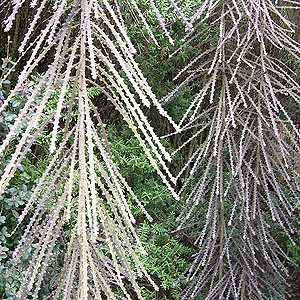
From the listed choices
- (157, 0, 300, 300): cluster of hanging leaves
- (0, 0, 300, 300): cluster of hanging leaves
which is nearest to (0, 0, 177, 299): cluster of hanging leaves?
(0, 0, 300, 300): cluster of hanging leaves

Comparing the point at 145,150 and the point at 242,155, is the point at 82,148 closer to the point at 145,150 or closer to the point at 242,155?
the point at 145,150

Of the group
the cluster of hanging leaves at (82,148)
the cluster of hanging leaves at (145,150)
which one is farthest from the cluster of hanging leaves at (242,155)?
the cluster of hanging leaves at (82,148)

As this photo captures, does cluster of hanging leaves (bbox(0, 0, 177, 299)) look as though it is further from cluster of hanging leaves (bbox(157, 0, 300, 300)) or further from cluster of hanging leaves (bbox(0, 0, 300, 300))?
cluster of hanging leaves (bbox(157, 0, 300, 300))

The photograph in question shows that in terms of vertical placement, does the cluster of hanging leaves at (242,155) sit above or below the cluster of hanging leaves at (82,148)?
below

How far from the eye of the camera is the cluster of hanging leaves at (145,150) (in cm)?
64

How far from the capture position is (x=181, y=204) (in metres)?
3.01

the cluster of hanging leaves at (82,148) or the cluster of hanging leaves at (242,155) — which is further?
the cluster of hanging leaves at (242,155)

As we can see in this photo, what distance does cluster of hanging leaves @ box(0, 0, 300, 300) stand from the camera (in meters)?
0.64

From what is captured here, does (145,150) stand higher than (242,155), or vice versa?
(145,150)

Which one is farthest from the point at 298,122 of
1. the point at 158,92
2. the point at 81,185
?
the point at 81,185

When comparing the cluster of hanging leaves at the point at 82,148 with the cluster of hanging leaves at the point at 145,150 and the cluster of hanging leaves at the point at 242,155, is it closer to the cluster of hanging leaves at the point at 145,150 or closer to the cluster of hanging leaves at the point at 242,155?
the cluster of hanging leaves at the point at 145,150

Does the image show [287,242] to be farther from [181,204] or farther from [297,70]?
[297,70]

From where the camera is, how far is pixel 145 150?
633 millimetres

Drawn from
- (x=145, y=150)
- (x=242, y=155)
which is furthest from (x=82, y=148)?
(x=242, y=155)
